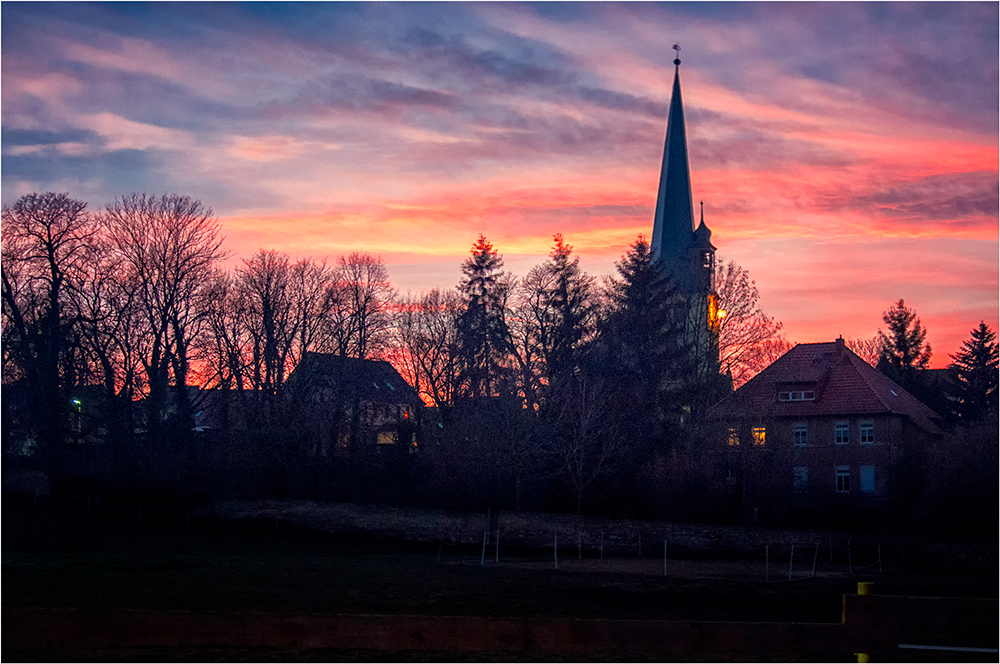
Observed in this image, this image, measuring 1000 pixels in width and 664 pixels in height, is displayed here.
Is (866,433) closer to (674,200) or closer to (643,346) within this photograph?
(643,346)

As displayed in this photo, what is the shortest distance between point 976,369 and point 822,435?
15832 mm

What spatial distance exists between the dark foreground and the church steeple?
3109cm

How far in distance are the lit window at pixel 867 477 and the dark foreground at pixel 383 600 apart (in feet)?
47.7

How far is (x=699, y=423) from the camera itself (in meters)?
38.9

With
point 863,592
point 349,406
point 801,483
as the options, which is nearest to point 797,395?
point 801,483

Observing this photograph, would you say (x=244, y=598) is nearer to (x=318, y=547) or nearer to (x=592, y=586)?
(x=592, y=586)

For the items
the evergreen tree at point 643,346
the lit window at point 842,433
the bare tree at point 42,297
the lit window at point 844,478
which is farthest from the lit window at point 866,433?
the bare tree at point 42,297

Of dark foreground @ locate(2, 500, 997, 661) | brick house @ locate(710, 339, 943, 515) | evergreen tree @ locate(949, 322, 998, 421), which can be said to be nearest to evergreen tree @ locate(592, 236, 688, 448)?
brick house @ locate(710, 339, 943, 515)

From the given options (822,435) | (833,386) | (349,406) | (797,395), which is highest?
(833,386)

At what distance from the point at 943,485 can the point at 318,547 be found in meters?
22.8

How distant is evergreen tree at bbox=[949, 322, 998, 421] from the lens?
56125 mm

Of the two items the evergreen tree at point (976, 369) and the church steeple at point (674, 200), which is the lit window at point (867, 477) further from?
the church steeple at point (674, 200)

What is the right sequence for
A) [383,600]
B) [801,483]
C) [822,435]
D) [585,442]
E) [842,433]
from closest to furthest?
[383,600] → [585,442] → [801,483] → [842,433] → [822,435]

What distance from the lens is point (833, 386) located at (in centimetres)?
4847
